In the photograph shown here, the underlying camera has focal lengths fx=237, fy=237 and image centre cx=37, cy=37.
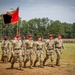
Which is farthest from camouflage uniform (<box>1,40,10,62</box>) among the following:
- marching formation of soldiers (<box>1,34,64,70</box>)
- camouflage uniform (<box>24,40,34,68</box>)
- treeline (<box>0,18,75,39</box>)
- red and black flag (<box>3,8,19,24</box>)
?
treeline (<box>0,18,75,39</box>)

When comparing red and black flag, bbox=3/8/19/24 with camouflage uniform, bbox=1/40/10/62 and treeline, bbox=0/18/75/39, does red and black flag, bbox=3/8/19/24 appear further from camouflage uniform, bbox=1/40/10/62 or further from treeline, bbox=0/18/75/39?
treeline, bbox=0/18/75/39

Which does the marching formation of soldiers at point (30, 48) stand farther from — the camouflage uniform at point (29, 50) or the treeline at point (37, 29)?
the treeline at point (37, 29)

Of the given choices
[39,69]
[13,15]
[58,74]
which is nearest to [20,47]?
[39,69]

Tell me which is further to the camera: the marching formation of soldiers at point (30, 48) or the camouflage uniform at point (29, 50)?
the camouflage uniform at point (29, 50)

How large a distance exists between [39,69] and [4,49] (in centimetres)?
436

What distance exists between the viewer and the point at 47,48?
657 inches

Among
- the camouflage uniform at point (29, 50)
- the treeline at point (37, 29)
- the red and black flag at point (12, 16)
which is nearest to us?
the camouflage uniform at point (29, 50)

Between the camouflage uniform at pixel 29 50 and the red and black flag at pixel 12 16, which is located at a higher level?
the red and black flag at pixel 12 16

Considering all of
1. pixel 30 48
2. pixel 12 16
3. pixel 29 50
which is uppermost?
pixel 12 16

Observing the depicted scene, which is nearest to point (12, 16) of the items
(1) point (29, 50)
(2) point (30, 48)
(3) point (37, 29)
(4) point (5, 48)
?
(4) point (5, 48)

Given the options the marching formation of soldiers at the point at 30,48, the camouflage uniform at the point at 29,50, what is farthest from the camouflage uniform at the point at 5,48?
the camouflage uniform at the point at 29,50

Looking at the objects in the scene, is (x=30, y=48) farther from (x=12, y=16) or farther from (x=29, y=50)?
(x=12, y=16)

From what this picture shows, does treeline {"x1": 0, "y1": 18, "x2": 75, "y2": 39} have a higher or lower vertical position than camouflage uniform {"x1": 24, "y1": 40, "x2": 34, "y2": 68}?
higher

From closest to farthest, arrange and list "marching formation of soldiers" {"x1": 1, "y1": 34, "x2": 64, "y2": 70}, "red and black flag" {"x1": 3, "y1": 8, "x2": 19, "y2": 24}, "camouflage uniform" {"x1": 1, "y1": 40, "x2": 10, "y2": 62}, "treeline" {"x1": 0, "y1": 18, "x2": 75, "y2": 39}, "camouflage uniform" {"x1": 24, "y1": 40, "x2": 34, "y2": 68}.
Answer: "marching formation of soldiers" {"x1": 1, "y1": 34, "x2": 64, "y2": 70} → "camouflage uniform" {"x1": 24, "y1": 40, "x2": 34, "y2": 68} → "camouflage uniform" {"x1": 1, "y1": 40, "x2": 10, "y2": 62} → "red and black flag" {"x1": 3, "y1": 8, "x2": 19, "y2": 24} → "treeline" {"x1": 0, "y1": 18, "x2": 75, "y2": 39}
